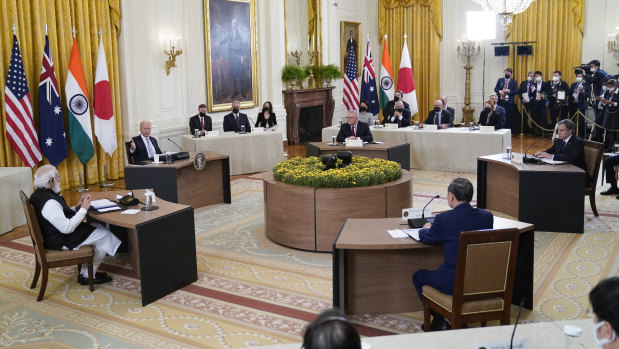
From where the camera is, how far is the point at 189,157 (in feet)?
30.5

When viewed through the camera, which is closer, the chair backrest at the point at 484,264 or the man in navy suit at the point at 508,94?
the chair backrest at the point at 484,264

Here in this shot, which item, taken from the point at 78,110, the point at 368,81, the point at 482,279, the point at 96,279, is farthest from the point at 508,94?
the point at 482,279

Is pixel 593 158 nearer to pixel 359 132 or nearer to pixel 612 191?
pixel 612 191

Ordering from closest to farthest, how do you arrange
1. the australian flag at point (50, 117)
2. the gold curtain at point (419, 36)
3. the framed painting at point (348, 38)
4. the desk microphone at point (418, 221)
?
the desk microphone at point (418, 221)
the australian flag at point (50, 117)
the framed painting at point (348, 38)
the gold curtain at point (419, 36)

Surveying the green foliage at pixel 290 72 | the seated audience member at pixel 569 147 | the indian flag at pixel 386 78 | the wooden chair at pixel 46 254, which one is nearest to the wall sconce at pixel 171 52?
the green foliage at pixel 290 72

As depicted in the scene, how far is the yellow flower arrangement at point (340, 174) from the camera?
705cm

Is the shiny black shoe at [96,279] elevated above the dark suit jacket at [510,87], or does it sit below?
below

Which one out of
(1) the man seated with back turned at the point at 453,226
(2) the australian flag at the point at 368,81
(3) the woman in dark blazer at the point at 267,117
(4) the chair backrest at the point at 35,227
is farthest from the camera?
(2) the australian flag at the point at 368,81

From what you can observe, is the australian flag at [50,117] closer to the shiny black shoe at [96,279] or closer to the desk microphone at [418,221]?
the shiny black shoe at [96,279]

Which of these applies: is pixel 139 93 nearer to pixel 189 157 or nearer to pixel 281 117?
pixel 189 157

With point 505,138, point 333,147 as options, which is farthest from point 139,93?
point 505,138

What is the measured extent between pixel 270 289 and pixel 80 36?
6.80 m

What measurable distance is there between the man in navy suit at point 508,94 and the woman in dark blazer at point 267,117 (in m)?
6.88

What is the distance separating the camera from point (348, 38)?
17875 millimetres
